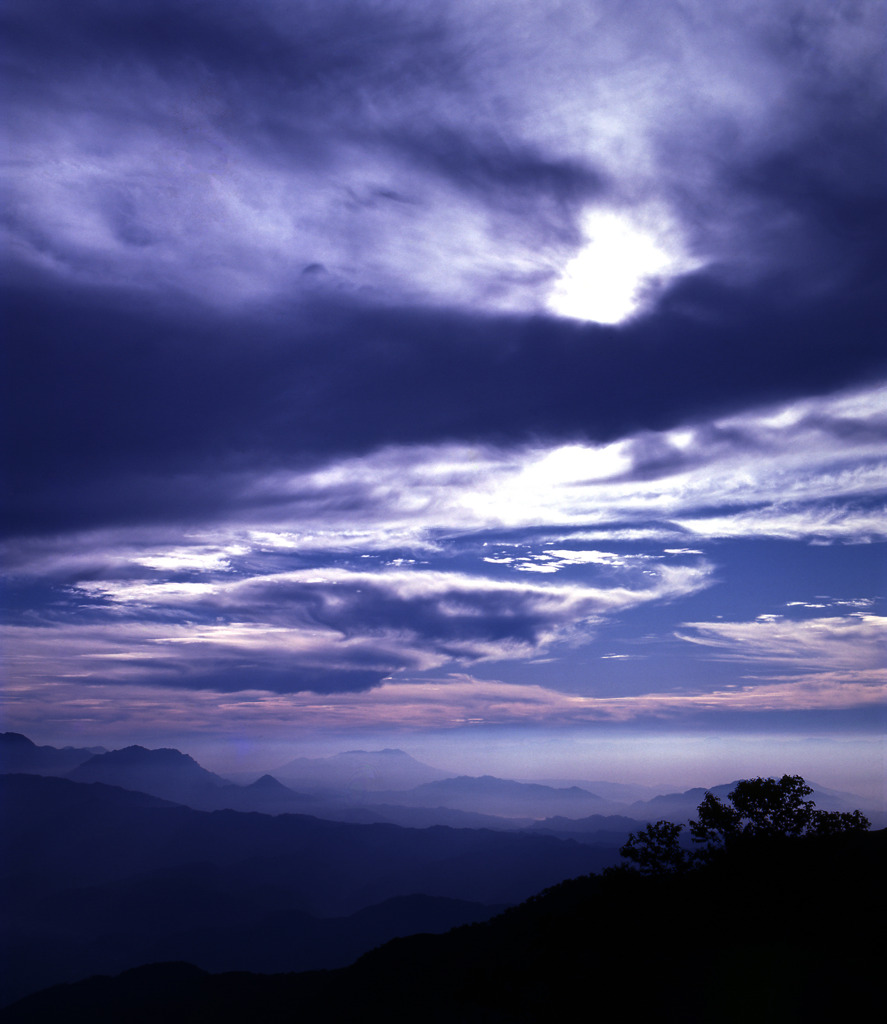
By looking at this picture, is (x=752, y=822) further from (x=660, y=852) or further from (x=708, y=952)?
(x=708, y=952)

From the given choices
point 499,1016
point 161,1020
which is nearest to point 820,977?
point 499,1016

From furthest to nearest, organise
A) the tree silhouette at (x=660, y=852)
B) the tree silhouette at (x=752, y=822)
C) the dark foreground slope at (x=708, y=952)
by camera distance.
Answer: the tree silhouette at (x=660, y=852) < the tree silhouette at (x=752, y=822) < the dark foreground slope at (x=708, y=952)

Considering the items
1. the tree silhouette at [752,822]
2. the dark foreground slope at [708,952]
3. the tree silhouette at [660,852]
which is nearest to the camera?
the dark foreground slope at [708,952]

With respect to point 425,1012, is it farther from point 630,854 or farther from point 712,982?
point 712,982

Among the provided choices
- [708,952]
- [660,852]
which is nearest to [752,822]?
[660,852]

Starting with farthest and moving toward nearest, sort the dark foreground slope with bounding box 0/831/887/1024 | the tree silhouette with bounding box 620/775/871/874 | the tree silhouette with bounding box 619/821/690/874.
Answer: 1. the tree silhouette with bounding box 619/821/690/874
2. the tree silhouette with bounding box 620/775/871/874
3. the dark foreground slope with bounding box 0/831/887/1024

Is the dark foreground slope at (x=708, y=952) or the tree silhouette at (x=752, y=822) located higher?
the tree silhouette at (x=752, y=822)

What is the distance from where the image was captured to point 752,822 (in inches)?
1988

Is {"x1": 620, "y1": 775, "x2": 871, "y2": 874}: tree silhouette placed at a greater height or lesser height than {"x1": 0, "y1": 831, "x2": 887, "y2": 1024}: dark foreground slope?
greater

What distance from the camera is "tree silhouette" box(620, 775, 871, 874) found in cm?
4894

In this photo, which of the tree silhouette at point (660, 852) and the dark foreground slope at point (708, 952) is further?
the tree silhouette at point (660, 852)

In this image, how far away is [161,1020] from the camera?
16938 cm

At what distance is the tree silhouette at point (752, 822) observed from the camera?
48938mm

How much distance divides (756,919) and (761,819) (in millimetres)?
7268
